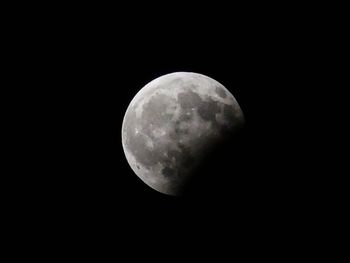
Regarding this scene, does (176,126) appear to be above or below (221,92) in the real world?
below

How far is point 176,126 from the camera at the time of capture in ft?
13.5

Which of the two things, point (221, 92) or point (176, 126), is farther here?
point (221, 92)

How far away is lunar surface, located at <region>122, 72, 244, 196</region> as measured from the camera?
4.15 metres

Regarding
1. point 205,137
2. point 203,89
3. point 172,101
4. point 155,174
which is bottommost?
point 155,174

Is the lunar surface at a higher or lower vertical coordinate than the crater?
lower

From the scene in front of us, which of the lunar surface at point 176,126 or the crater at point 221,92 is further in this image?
the crater at point 221,92

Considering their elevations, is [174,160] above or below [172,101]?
below

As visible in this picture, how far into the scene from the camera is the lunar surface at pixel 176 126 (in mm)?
4148

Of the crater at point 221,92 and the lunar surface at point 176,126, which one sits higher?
the crater at point 221,92

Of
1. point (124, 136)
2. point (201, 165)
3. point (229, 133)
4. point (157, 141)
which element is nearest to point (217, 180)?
point (201, 165)

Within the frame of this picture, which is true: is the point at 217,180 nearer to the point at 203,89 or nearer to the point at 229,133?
the point at 229,133

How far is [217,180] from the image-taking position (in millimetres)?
4410

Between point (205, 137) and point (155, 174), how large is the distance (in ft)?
2.63

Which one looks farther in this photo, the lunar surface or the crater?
the crater
